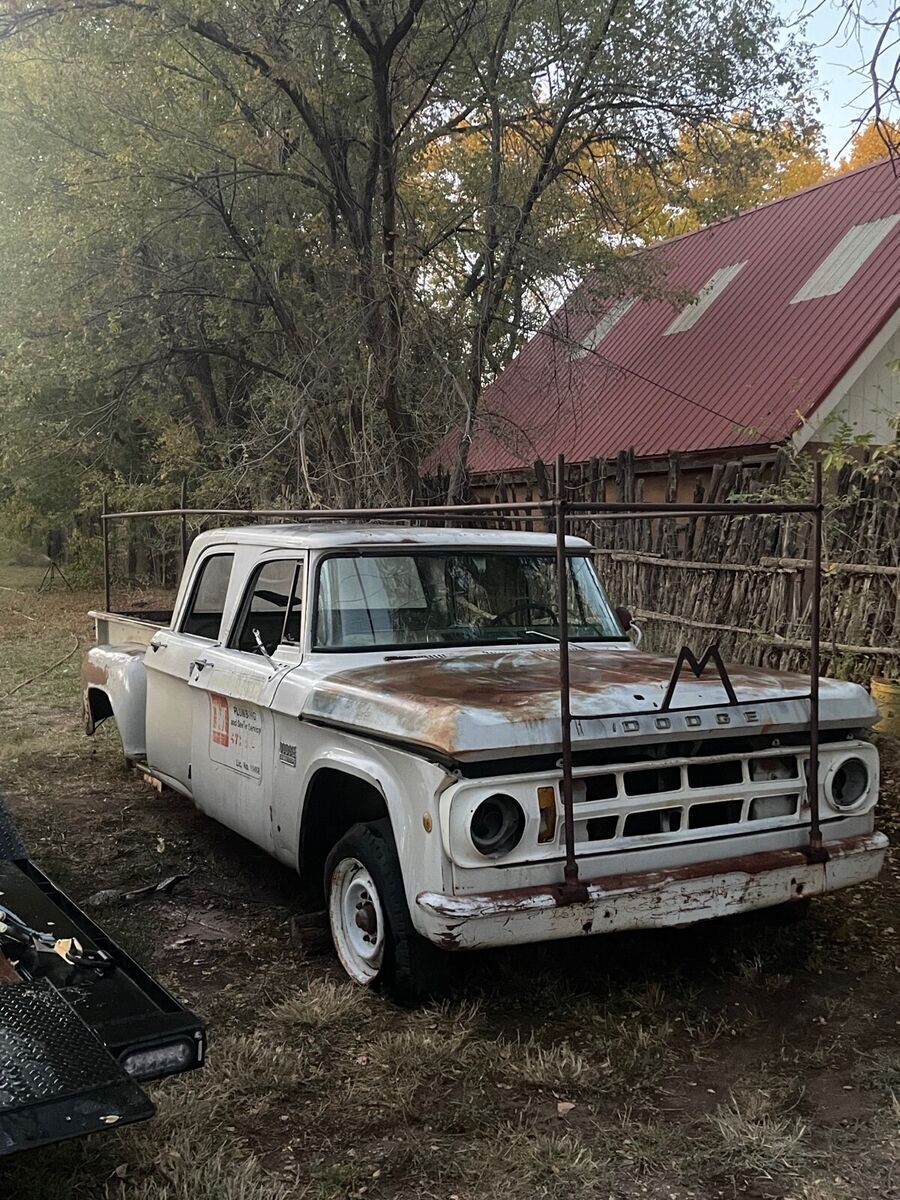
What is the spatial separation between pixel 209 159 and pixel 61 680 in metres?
6.75

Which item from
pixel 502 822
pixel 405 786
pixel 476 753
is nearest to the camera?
pixel 476 753

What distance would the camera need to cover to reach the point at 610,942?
4.76 m

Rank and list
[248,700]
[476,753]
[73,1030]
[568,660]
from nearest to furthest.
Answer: [73,1030] < [476,753] < [568,660] < [248,700]

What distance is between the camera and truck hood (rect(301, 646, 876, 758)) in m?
3.66

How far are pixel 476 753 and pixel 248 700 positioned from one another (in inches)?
67.3

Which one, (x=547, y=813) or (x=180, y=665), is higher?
(x=180, y=665)

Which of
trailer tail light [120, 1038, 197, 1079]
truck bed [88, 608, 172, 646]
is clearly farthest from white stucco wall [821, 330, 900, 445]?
trailer tail light [120, 1038, 197, 1079]

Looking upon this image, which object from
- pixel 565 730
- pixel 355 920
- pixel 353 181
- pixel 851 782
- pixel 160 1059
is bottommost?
pixel 355 920

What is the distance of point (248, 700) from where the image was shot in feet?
16.3

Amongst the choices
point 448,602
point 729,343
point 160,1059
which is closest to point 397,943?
point 160,1059

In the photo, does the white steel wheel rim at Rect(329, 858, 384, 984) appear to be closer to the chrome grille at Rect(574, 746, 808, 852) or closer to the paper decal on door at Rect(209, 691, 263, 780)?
the paper decal on door at Rect(209, 691, 263, 780)

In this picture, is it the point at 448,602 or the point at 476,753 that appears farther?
the point at 448,602

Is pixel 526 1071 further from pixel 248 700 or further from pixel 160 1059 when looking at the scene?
pixel 248 700

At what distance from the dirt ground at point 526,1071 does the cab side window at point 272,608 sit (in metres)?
1.29
